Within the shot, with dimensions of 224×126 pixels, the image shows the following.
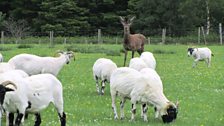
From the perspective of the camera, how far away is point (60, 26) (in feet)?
219

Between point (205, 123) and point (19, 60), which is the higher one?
point (19, 60)

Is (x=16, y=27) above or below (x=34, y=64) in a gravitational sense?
below

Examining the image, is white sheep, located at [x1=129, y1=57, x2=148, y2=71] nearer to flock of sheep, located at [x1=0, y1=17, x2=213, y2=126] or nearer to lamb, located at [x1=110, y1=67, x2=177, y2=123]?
flock of sheep, located at [x1=0, y1=17, x2=213, y2=126]

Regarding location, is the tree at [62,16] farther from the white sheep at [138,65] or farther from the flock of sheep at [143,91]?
the flock of sheep at [143,91]

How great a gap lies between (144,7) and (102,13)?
6.86 meters

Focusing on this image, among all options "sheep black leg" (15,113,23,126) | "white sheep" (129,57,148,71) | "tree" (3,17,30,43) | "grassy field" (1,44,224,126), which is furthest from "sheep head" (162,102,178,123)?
"tree" (3,17,30,43)

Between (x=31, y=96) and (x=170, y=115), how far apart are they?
12.0 feet

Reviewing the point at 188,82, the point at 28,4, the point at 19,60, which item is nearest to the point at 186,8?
the point at 28,4

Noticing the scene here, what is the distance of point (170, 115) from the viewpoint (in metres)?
13.1

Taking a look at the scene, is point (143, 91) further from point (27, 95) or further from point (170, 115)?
point (27, 95)

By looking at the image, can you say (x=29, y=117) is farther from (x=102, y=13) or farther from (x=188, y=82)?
(x=102, y=13)

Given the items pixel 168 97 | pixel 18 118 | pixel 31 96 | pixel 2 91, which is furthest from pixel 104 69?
pixel 2 91

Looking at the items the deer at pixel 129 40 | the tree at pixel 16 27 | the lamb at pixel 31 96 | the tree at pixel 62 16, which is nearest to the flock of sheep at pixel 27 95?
the lamb at pixel 31 96

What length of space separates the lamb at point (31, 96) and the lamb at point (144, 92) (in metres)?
2.22
